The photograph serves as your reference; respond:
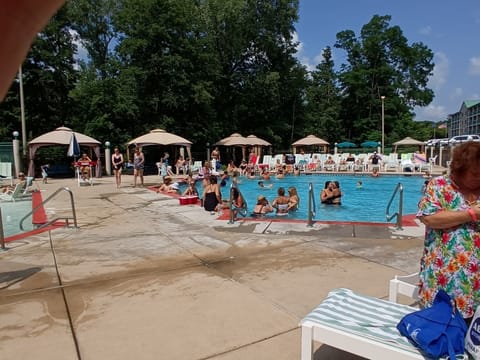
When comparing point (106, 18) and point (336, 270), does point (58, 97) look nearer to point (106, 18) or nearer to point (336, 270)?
point (106, 18)

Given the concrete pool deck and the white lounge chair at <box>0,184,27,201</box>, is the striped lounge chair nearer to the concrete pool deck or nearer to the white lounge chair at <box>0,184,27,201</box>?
the concrete pool deck

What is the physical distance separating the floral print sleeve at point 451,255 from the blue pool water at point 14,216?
25.1 ft

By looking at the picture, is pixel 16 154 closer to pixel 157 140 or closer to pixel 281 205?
pixel 157 140

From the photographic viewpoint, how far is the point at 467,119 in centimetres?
10425

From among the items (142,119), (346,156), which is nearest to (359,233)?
(346,156)

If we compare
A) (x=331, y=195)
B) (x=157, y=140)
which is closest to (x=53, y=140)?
(x=157, y=140)

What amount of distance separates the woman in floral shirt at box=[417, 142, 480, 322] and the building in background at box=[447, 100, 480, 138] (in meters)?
107

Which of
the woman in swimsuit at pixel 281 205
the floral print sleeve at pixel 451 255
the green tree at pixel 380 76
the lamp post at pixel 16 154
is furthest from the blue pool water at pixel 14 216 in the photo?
the green tree at pixel 380 76

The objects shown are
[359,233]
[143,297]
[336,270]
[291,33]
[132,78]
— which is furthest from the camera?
[291,33]

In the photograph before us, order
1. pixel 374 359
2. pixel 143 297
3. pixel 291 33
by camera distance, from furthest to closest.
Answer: pixel 291 33, pixel 143 297, pixel 374 359

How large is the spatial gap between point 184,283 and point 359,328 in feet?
8.01

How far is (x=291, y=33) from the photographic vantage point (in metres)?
38.5

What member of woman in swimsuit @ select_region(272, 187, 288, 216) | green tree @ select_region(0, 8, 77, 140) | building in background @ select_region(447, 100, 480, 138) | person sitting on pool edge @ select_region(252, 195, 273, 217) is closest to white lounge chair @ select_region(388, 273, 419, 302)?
person sitting on pool edge @ select_region(252, 195, 273, 217)

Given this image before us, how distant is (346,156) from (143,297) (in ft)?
73.1
